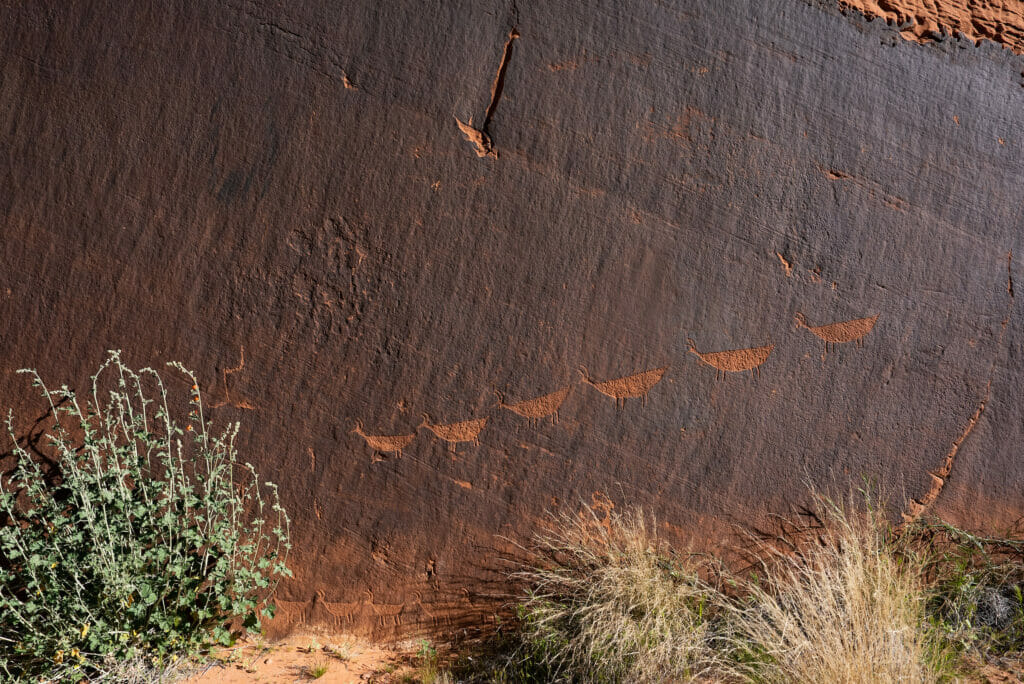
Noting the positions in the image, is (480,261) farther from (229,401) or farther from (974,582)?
(974,582)

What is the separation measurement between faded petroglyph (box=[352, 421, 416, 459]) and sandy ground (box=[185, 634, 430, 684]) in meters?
0.79

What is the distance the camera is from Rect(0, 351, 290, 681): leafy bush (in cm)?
271

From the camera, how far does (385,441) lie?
309 centimetres

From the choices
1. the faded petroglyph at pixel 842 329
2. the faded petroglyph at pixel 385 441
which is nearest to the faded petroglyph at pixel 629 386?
the faded petroglyph at pixel 842 329

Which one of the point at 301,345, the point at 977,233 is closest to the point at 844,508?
→ the point at 977,233

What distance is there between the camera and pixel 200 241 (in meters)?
3.05

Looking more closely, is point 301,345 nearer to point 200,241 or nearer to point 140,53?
point 200,241

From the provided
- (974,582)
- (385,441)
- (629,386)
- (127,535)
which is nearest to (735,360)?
(629,386)

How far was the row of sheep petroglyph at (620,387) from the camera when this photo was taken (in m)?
3.09

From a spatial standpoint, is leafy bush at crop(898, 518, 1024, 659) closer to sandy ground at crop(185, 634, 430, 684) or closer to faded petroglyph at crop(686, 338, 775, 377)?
faded petroglyph at crop(686, 338, 775, 377)

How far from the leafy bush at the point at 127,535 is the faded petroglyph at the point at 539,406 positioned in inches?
39.2

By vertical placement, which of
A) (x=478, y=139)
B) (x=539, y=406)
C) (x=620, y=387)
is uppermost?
(x=478, y=139)

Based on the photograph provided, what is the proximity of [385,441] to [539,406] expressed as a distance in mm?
644

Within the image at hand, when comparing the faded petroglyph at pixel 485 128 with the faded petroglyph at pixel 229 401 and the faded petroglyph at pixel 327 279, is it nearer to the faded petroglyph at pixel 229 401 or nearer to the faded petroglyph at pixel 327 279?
the faded petroglyph at pixel 327 279
